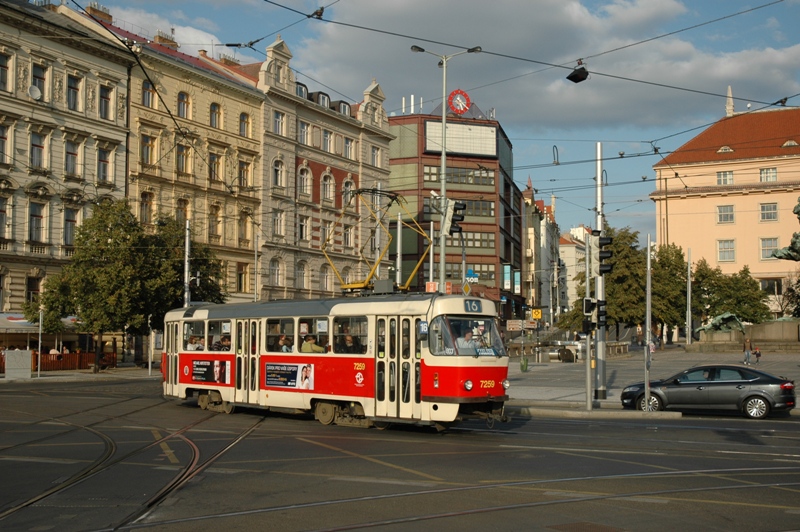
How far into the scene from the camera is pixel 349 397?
18.1 m

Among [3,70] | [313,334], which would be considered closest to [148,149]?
[3,70]

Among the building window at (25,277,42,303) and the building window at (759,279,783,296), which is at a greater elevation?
the building window at (759,279,783,296)

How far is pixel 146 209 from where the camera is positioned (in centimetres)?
5284

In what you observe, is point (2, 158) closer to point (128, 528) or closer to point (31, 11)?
point (31, 11)

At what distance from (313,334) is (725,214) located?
77.7 meters

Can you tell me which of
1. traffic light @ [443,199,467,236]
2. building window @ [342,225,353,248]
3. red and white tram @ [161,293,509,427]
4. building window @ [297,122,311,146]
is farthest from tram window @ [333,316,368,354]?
building window @ [342,225,353,248]

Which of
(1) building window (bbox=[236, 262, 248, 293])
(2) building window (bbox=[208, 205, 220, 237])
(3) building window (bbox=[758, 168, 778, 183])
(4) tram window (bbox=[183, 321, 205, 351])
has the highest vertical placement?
(3) building window (bbox=[758, 168, 778, 183])

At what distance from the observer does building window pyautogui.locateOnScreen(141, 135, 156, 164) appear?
173 feet

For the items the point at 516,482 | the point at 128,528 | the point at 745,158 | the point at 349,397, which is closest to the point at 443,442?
the point at 349,397

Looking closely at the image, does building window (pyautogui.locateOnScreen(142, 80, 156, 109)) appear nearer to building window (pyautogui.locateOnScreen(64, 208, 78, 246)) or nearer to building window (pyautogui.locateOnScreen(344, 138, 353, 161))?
building window (pyautogui.locateOnScreen(64, 208, 78, 246))

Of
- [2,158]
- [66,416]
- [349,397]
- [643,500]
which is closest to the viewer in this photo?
[643,500]

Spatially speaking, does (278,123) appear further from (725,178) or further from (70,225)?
(725,178)

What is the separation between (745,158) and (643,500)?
83.3 m

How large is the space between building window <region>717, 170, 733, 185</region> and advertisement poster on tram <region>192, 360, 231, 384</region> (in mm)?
76223
